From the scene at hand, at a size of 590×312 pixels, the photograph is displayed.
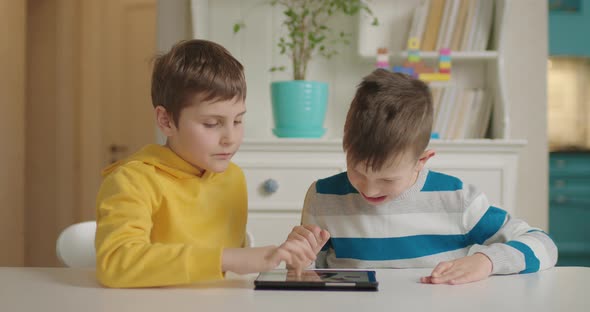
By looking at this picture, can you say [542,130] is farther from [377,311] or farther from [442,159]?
[377,311]

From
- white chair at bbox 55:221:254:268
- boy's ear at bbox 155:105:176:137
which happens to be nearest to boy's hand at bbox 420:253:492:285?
boy's ear at bbox 155:105:176:137

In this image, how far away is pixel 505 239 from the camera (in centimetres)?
119

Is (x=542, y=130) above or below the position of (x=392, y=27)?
below

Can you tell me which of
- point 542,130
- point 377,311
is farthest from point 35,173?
point 377,311

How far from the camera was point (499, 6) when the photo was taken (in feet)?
8.21

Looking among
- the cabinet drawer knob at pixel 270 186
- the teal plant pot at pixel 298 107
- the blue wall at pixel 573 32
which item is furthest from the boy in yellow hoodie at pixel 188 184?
the blue wall at pixel 573 32

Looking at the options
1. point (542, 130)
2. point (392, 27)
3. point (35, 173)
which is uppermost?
point (392, 27)

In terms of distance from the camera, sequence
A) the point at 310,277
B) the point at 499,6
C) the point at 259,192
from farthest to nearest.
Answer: the point at 499,6 < the point at 259,192 < the point at 310,277

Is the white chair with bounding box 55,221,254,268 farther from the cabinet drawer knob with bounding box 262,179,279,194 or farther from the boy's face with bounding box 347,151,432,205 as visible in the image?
the cabinet drawer knob with bounding box 262,179,279,194

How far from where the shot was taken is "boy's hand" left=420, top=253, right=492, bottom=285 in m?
0.93

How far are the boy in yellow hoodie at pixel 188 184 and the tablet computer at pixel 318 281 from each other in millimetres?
25

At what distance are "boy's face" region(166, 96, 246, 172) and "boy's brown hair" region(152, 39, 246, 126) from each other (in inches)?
0.6

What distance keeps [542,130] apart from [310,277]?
205 cm

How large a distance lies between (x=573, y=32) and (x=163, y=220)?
3.42 m
